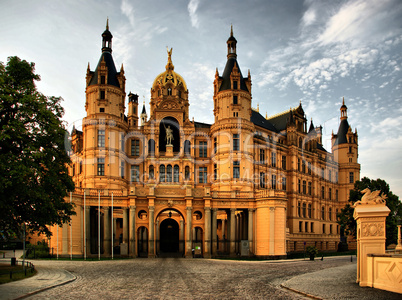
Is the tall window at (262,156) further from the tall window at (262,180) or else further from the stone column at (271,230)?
the stone column at (271,230)

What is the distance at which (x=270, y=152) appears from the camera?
86.2 m

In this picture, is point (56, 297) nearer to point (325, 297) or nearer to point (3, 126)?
point (3, 126)

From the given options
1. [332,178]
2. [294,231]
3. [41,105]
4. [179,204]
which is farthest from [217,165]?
[41,105]

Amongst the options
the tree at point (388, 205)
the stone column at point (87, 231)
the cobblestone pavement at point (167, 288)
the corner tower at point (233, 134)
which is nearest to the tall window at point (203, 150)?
the corner tower at point (233, 134)

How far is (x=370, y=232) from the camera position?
2297 centimetres

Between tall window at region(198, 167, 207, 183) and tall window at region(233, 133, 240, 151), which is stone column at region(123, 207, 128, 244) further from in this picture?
tall window at region(233, 133, 240, 151)

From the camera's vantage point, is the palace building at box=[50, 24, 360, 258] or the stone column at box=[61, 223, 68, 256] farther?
the palace building at box=[50, 24, 360, 258]

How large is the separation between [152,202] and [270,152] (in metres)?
35.0

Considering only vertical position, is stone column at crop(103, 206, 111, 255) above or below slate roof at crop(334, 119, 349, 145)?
below

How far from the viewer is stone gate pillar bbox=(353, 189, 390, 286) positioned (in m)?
22.7

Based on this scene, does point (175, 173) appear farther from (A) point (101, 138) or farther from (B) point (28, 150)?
(B) point (28, 150)

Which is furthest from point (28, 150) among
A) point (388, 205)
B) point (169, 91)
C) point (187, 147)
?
point (169, 91)

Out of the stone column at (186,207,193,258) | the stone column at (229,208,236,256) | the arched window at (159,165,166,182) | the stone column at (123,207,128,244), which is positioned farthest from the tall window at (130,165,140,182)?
the stone column at (229,208,236,256)

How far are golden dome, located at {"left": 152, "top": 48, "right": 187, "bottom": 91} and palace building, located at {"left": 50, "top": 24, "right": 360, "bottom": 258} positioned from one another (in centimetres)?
27
